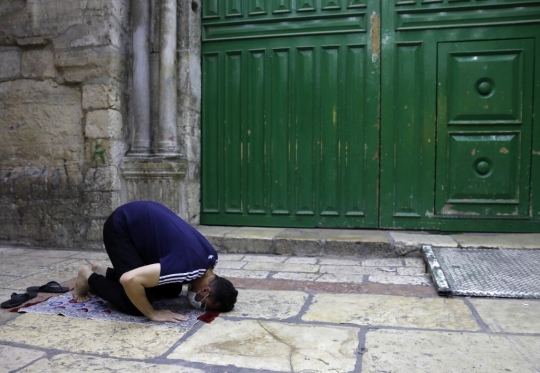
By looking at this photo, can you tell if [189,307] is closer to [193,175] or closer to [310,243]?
[310,243]

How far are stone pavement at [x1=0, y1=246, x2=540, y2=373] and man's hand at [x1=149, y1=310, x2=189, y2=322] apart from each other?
0.09 m

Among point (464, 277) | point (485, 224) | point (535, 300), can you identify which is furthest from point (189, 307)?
point (485, 224)

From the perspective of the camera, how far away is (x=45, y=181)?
4.65 meters

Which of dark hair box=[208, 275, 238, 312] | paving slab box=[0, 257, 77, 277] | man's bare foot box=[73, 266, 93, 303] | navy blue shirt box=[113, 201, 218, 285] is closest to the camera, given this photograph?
navy blue shirt box=[113, 201, 218, 285]

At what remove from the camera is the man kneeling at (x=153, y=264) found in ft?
8.02

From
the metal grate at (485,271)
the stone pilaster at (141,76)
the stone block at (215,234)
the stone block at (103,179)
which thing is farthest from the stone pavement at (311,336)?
the stone pilaster at (141,76)

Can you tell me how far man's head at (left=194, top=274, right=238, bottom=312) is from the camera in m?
2.58

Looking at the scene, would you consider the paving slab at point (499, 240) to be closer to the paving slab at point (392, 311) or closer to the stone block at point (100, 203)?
the paving slab at point (392, 311)

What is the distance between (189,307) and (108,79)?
265cm

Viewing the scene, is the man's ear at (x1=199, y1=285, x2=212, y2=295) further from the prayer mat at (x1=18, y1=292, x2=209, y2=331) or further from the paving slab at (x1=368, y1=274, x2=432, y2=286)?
the paving slab at (x1=368, y1=274, x2=432, y2=286)

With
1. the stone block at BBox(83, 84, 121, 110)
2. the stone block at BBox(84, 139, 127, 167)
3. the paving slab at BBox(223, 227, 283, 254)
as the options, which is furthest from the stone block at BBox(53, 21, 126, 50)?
the paving slab at BBox(223, 227, 283, 254)

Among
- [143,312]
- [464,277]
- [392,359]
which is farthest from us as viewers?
[464,277]

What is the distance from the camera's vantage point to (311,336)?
7.46ft

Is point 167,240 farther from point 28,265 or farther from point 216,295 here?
point 28,265
